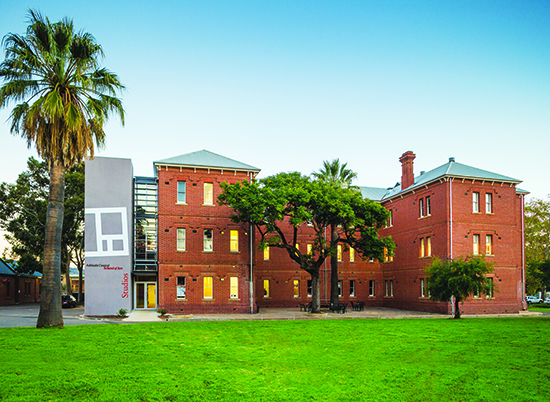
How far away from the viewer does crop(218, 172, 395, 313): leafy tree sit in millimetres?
30344

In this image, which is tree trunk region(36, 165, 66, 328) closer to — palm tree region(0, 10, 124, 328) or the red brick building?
palm tree region(0, 10, 124, 328)

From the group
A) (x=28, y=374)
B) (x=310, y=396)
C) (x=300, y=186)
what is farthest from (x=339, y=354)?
(x=300, y=186)

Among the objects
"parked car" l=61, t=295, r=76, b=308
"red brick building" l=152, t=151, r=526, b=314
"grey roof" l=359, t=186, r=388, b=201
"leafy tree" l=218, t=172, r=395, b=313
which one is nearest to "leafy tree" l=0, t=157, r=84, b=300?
"parked car" l=61, t=295, r=76, b=308

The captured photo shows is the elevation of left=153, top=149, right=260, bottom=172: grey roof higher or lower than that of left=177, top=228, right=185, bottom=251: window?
higher

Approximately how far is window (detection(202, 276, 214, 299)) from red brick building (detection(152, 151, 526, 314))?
3.0 inches

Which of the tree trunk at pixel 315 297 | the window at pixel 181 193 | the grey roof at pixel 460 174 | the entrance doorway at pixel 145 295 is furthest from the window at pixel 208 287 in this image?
the grey roof at pixel 460 174

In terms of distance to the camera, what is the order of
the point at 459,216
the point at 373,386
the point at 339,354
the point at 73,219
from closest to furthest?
the point at 373,386, the point at 339,354, the point at 459,216, the point at 73,219

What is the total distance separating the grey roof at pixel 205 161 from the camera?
34.3 metres

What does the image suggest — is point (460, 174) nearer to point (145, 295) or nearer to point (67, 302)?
point (145, 295)

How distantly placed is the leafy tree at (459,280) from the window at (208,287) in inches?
624

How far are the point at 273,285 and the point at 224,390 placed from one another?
3193cm

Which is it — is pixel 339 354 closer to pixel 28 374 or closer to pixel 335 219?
pixel 28 374

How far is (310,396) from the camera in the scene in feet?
30.0

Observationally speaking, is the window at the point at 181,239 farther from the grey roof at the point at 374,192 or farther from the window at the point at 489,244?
the window at the point at 489,244
